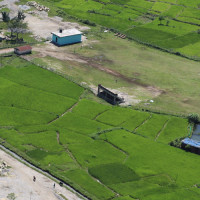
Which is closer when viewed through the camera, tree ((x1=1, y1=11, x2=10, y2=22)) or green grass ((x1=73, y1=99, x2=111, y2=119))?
green grass ((x1=73, y1=99, x2=111, y2=119))

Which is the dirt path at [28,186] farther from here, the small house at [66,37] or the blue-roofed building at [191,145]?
the small house at [66,37]

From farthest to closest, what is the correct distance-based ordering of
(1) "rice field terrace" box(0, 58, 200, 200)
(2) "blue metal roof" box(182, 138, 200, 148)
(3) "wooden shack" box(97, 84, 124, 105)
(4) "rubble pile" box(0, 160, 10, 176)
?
(3) "wooden shack" box(97, 84, 124, 105) → (2) "blue metal roof" box(182, 138, 200, 148) → (4) "rubble pile" box(0, 160, 10, 176) → (1) "rice field terrace" box(0, 58, 200, 200)

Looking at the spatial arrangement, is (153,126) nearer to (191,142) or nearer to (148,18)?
(191,142)

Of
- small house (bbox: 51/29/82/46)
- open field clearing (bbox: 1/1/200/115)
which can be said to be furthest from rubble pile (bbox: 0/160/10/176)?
small house (bbox: 51/29/82/46)

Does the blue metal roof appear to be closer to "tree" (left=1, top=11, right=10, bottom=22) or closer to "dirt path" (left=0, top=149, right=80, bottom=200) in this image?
"dirt path" (left=0, top=149, right=80, bottom=200)

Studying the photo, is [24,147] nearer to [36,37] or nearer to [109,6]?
[36,37]

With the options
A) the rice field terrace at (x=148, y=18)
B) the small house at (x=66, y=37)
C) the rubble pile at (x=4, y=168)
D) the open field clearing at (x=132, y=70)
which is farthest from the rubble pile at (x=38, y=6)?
the rubble pile at (x=4, y=168)
